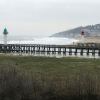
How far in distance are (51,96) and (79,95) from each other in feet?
3.85

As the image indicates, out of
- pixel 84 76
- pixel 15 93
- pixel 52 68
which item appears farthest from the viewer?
pixel 52 68

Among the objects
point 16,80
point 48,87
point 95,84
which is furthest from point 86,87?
point 16,80

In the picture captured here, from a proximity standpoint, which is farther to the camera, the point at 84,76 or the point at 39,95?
the point at 84,76

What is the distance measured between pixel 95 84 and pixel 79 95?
0.87 metres

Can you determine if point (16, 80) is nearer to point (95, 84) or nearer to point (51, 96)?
point (51, 96)

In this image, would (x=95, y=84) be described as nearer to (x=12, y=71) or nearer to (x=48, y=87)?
(x=48, y=87)

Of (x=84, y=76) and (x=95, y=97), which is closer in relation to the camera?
(x=95, y=97)

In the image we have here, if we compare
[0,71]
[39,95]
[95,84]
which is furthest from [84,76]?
[0,71]

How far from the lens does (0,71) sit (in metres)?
18.8

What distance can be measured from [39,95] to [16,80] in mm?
1159

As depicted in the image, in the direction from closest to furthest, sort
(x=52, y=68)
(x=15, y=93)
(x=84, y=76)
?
(x=15, y=93) < (x=84, y=76) < (x=52, y=68)

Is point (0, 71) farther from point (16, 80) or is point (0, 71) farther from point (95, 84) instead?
point (95, 84)

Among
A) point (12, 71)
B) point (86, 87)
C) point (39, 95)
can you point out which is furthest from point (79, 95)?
point (12, 71)

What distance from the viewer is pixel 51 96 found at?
18.1 m
